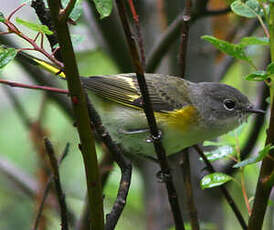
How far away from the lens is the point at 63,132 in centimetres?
512

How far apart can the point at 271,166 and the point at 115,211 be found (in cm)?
51

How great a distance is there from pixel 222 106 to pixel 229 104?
6 cm

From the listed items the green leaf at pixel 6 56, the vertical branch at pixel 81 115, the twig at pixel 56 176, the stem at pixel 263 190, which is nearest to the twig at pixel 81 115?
the vertical branch at pixel 81 115

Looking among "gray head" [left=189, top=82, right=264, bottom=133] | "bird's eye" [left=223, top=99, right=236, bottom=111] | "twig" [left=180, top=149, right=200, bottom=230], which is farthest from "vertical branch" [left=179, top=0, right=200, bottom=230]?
"bird's eye" [left=223, top=99, right=236, bottom=111]

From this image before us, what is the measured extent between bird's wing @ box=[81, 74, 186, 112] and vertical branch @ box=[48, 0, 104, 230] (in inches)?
75.9

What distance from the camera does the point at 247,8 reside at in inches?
67.2

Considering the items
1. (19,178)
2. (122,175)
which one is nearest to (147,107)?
(122,175)

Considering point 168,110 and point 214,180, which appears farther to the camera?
point 168,110

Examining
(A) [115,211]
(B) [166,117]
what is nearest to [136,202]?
(B) [166,117]

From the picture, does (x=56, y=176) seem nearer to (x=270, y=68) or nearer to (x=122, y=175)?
(x=122, y=175)

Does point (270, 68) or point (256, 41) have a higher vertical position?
point (256, 41)

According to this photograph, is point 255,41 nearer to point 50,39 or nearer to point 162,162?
point 162,162

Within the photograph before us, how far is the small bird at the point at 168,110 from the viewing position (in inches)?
122

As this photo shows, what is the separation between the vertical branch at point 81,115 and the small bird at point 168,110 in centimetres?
175
